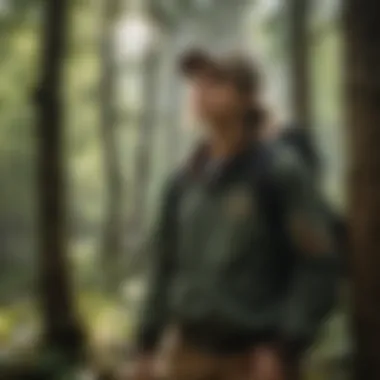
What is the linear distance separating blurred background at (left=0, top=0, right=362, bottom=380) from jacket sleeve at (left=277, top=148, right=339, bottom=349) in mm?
23

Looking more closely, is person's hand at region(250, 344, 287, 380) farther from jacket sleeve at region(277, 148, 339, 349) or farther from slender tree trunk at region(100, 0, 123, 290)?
slender tree trunk at region(100, 0, 123, 290)

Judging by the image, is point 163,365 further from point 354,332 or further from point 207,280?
point 354,332

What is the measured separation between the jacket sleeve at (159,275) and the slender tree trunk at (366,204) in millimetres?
251

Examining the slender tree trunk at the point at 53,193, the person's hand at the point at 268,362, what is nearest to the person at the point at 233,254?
the person's hand at the point at 268,362

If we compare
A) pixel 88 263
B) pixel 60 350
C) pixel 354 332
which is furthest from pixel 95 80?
pixel 354 332

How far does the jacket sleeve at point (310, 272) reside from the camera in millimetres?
1284

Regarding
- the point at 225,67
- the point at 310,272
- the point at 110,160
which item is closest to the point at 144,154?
the point at 110,160

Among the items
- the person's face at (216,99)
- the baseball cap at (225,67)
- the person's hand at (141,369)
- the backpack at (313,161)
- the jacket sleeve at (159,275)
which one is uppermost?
the baseball cap at (225,67)

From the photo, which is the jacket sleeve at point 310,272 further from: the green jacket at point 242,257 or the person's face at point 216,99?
the person's face at point 216,99

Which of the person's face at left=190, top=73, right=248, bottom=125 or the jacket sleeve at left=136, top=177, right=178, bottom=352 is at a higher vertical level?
the person's face at left=190, top=73, right=248, bottom=125

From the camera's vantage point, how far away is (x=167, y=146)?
1.29 metres

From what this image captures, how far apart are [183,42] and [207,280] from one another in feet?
1.09

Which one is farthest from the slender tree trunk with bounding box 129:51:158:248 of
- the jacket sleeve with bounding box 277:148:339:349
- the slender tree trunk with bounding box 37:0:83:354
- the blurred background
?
the jacket sleeve with bounding box 277:148:339:349

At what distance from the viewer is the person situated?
4.22ft
